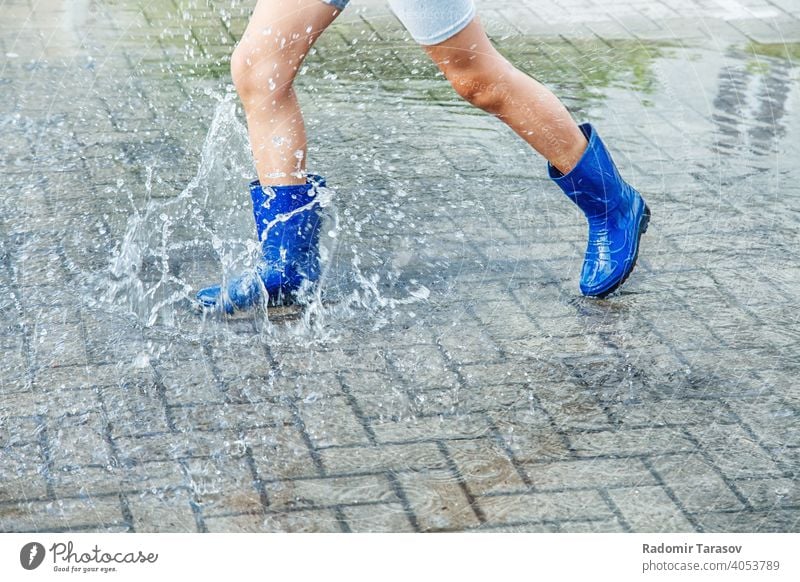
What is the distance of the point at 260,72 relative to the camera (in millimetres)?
3045

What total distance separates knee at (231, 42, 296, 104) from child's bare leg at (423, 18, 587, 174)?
0.35 metres

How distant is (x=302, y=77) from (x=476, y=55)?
1.74 metres

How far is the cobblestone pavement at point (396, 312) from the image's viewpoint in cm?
256

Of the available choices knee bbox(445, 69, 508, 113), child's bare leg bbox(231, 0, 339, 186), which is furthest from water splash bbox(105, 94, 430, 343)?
knee bbox(445, 69, 508, 113)

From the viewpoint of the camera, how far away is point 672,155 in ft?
13.8

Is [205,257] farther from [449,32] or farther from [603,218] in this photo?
[603,218]

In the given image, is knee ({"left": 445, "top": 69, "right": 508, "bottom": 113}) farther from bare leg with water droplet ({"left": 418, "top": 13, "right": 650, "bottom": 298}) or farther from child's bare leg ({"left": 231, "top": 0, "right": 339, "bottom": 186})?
child's bare leg ({"left": 231, "top": 0, "right": 339, "bottom": 186})
